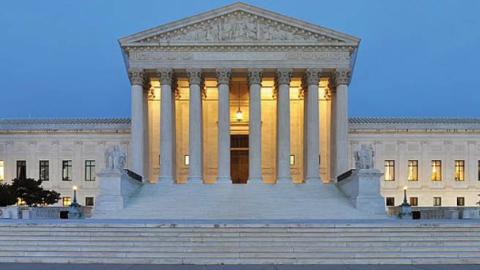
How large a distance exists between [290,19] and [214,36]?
7.31m

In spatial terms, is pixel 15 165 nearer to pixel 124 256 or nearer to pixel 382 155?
pixel 382 155

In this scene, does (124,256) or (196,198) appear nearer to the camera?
(124,256)

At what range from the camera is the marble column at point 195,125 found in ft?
177

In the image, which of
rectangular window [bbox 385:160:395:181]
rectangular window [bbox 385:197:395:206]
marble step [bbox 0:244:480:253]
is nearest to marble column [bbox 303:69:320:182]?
rectangular window [bbox 385:197:395:206]

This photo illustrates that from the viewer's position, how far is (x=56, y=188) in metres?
67.1

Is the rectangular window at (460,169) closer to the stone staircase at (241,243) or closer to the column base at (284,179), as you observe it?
the column base at (284,179)

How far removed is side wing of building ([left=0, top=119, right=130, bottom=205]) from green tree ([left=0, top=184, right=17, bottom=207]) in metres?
12.9

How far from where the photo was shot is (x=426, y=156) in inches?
2680

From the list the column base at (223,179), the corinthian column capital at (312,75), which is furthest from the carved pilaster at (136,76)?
the corinthian column capital at (312,75)

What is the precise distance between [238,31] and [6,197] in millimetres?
26160

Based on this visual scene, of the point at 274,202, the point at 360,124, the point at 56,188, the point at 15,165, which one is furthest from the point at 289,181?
the point at 15,165

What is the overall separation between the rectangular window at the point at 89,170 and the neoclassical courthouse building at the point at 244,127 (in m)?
0.13

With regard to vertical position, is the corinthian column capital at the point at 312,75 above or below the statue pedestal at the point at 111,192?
above

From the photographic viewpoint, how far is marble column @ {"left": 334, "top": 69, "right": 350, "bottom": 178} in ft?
181
